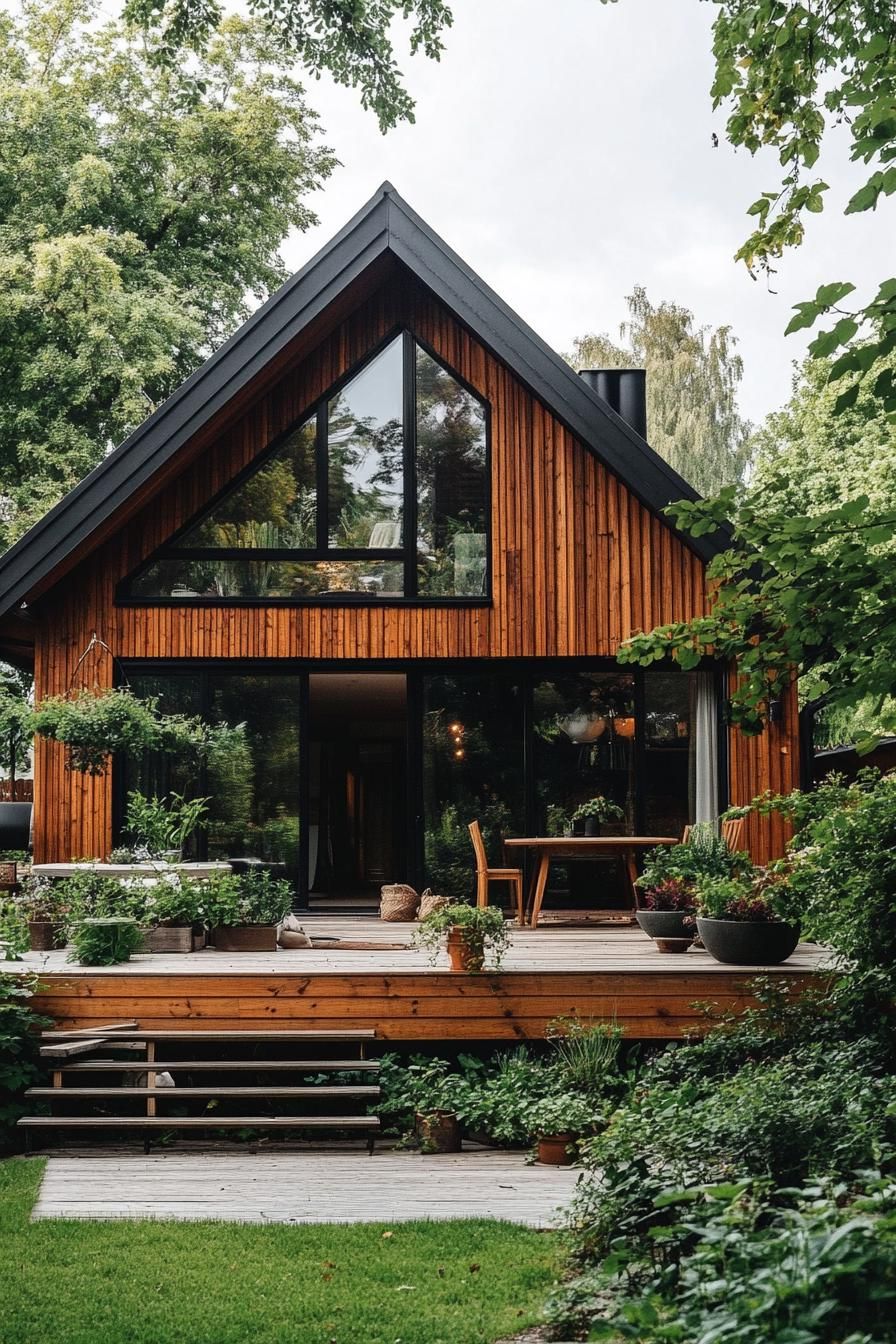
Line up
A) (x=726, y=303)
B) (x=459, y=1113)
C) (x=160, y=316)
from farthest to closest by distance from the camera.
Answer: (x=726, y=303), (x=160, y=316), (x=459, y=1113)

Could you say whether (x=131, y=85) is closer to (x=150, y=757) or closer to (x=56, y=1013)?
(x=150, y=757)

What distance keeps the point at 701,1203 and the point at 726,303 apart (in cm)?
2811

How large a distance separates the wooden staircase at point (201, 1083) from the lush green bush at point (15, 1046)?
86mm

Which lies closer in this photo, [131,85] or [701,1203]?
[701,1203]

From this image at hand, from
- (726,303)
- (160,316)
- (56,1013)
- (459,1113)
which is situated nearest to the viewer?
(459,1113)

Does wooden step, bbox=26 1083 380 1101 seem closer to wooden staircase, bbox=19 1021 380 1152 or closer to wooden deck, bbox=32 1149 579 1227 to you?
wooden staircase, bbox=19 1021 380 1152

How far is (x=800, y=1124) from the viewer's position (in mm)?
4406

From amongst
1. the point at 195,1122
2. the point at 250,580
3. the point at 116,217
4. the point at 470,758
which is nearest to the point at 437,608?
the point at 470,758

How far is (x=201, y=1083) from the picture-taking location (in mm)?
7348

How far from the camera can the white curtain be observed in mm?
10500

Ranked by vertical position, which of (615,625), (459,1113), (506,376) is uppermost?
(506,376)

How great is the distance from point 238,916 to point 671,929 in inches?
105

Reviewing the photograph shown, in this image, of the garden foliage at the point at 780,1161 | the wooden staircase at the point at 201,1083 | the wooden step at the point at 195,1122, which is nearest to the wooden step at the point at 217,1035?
the wooden staircase at the point at 201,1083

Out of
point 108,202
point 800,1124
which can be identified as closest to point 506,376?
point 800,1124
